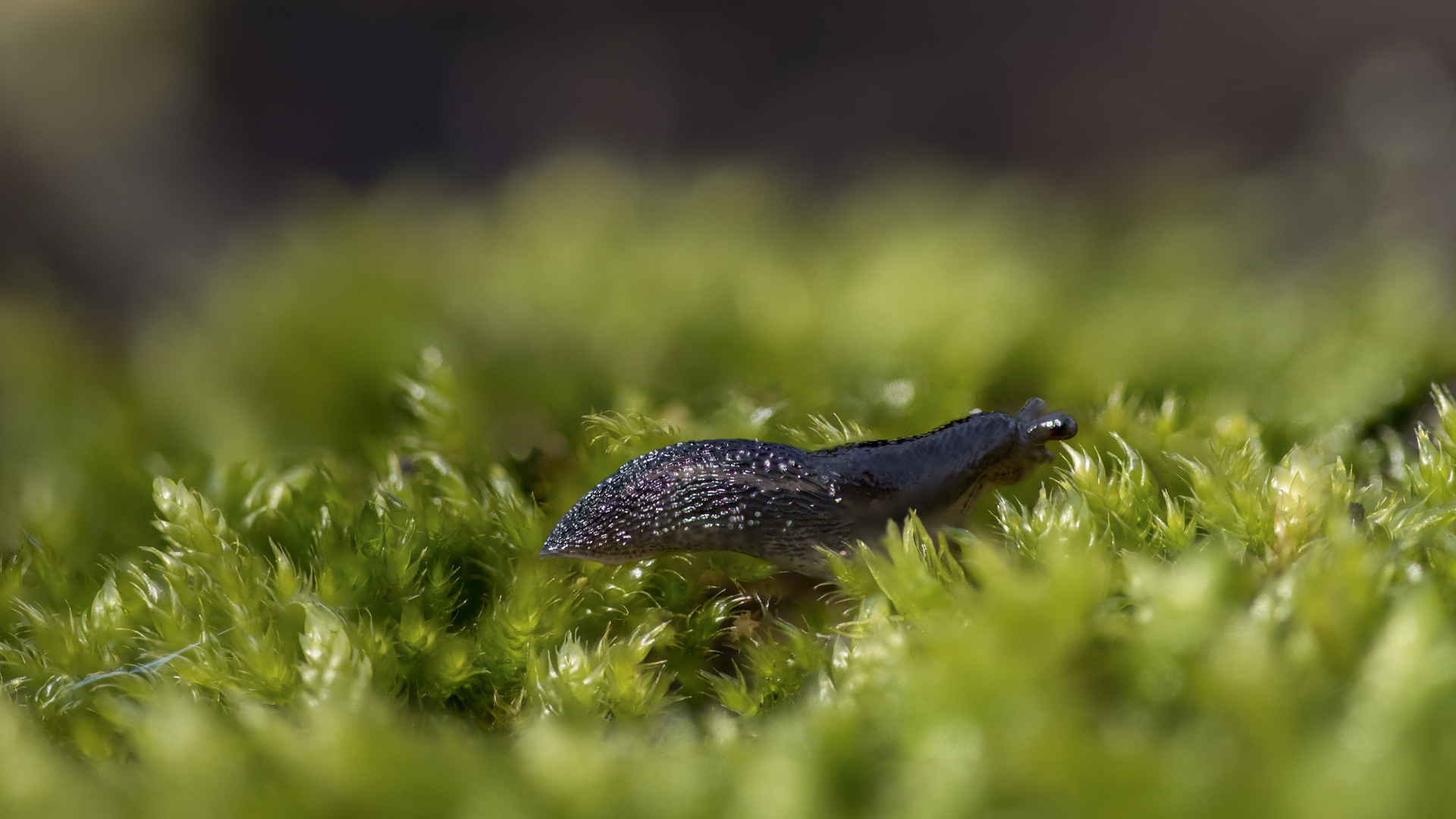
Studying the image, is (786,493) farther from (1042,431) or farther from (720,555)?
(1042,431)

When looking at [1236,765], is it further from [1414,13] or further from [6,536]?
[1414,13]

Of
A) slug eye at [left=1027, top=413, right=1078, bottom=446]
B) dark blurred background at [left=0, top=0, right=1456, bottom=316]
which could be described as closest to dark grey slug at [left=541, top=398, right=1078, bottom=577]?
slug eye at [left=1027, top=413, right=1078, bottom=446]

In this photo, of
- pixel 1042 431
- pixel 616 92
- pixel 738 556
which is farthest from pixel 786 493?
pixel 616 92

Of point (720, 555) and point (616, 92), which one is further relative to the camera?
point (616, 92)

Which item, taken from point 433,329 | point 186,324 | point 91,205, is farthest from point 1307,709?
point 91,205

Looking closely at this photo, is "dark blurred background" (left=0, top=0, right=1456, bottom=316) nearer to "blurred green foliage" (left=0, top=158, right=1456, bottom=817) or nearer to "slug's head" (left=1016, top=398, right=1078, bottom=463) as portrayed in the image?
"blurred green foliage" (left=0, top=158, right=1456, bottom=817)

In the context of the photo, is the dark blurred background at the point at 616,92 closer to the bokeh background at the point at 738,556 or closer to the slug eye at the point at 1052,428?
the bokeh background at the point at 738,556

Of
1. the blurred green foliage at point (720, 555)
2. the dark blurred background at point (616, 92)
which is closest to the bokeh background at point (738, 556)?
the blurred green foliage at point (720, 555)
